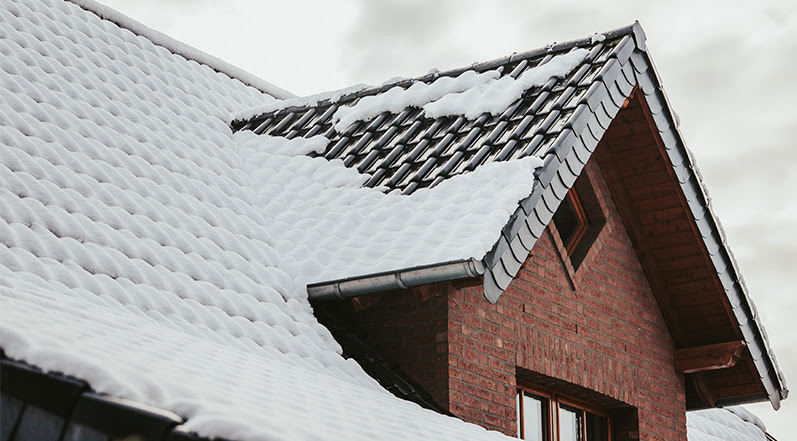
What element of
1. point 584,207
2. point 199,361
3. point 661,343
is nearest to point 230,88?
point 584,207

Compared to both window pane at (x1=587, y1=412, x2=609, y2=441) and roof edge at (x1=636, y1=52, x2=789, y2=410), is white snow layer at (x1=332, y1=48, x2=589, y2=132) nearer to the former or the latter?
roof edge at (x1=636, y1=52, x2=789, y2=410)

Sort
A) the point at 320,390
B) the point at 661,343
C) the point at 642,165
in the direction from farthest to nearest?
1. the point at 661,343
2. the point at 642,165
3. the point at 320,390

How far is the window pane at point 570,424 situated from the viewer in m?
8.84

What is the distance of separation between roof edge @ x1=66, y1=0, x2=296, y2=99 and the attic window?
4084 mm

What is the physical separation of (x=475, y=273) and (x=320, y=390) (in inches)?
59.9

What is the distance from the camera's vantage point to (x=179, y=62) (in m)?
10.9

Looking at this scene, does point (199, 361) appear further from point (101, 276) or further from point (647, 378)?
point (647, 378)

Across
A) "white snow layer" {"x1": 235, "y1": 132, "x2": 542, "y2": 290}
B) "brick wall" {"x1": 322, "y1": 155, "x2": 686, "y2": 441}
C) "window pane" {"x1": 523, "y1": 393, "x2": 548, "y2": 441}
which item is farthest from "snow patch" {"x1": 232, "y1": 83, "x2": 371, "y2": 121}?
"window pane" {"x1": 523, "y1": 393, "x2": 548, "y2": 441}

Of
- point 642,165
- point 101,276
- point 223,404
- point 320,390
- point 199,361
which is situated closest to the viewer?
point 223,404

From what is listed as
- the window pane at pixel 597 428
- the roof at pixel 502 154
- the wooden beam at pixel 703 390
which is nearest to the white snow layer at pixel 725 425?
the wooden beam at pixel 703 390

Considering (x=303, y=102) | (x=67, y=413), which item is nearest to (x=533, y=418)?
(x=303, y=102)

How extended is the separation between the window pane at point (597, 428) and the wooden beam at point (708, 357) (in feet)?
3.40

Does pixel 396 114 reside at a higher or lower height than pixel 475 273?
higher

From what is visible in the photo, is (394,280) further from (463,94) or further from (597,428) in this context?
(597,428)
